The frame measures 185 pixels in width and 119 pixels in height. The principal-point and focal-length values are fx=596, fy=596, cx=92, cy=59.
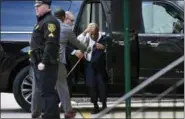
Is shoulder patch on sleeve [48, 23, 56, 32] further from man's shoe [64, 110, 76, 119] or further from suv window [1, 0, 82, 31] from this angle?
suv window [1, 0, 82, 31]

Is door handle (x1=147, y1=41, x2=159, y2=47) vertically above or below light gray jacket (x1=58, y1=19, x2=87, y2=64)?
below

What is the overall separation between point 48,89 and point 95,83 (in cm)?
194

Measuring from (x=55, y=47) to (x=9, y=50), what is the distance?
2.28 meters

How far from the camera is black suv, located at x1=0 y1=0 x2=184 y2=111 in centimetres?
967

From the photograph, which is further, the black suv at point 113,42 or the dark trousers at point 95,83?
the black suv at point 113,42

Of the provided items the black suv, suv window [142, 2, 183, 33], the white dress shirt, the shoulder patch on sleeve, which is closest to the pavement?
the black suv

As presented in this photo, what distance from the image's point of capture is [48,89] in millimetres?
7641

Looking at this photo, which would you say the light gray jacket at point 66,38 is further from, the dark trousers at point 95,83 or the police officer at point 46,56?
the police officer at point 46,56

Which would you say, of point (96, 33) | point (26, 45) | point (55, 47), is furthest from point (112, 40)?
point (55, 47)

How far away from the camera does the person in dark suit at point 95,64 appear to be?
9.42 metres

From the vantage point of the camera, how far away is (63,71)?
8531 mm

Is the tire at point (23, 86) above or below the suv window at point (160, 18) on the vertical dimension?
below

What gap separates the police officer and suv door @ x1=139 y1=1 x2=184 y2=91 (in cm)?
234

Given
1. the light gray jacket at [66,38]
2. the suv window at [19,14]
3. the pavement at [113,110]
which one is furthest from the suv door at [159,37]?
the light gray jacket at [66,38]
